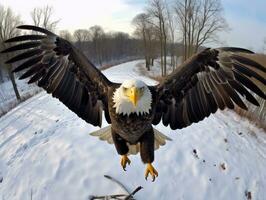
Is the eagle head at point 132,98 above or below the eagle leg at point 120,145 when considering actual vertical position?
above

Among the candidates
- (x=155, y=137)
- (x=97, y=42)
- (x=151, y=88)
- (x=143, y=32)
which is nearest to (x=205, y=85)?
(x=151, y=88)

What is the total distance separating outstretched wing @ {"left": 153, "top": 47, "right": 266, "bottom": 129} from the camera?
11.3 ft

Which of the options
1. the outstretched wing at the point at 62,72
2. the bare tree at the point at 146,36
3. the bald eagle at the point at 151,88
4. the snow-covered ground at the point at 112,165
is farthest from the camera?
the bare tree at the point at 146,36

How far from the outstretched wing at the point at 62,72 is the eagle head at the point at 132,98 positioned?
573 mm

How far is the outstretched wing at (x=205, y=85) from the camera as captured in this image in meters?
3.43

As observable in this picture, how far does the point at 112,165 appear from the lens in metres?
6.77

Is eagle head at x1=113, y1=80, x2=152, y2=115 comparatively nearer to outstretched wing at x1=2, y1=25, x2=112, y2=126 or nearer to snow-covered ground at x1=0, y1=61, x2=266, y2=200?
outstretched wing at x1=2, y1=25, x2=112, y2=126

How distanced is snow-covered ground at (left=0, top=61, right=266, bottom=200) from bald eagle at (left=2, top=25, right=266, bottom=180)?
9.45ft

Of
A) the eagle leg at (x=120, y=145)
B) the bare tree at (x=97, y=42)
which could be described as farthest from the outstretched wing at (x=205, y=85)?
the bare tree at (x=97, y=42)

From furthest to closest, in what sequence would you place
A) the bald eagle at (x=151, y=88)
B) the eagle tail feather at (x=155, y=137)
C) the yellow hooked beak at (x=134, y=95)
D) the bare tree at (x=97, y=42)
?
the bare tree at (x=97, y=42), the eagle tail feather at (x=155, y=137), the bald eagle at (x=151, y=88), the yellow hooked beak at (x=134, y=95)

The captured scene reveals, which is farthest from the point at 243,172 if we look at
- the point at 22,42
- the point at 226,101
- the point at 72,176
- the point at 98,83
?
the point at 22,42

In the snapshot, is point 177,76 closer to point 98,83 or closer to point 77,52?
point 98,83

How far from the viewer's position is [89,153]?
23.7 feet

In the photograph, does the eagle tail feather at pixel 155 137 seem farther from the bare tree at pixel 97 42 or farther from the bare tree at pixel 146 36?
the bare tree at pixel 97 42
